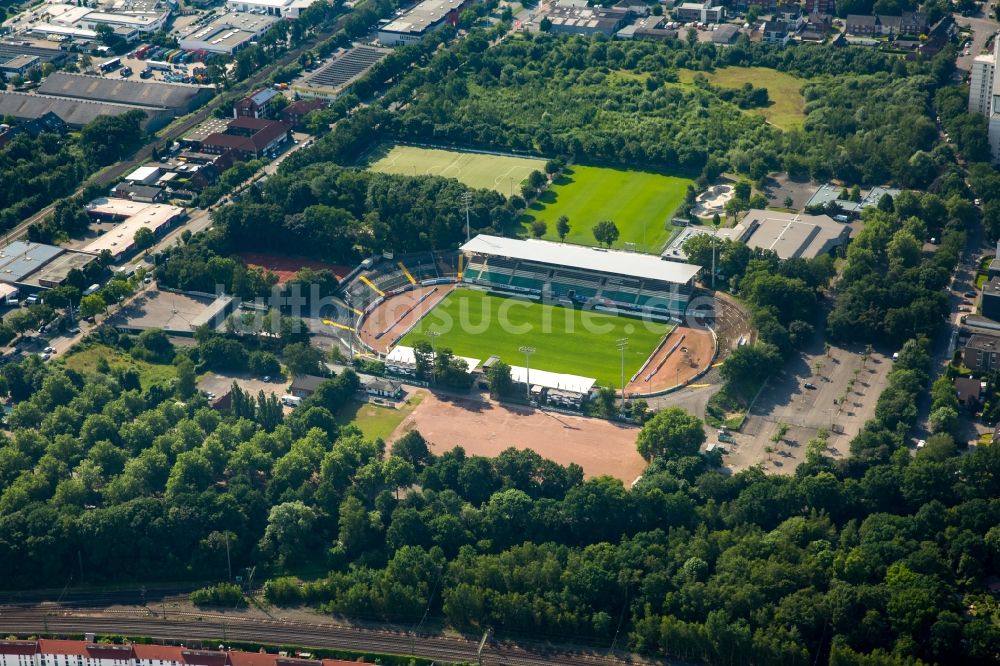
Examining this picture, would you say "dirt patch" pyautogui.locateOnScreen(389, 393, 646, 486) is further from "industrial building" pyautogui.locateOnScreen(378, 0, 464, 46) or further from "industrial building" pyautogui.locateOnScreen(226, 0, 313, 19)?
"industrial building" pyautogui.locateOnScreen(226, 0, 313, 19)

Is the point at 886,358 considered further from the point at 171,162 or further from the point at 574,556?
the point at 171,162

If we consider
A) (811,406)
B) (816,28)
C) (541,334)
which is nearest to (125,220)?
(541,334)

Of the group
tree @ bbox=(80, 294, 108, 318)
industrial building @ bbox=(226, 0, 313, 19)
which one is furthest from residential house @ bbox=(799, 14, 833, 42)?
tree @ bbox=(80, 294, 108, 318)

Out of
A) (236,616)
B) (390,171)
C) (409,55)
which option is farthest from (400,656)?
(409,55)

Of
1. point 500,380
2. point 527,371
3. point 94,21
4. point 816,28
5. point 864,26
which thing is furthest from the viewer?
point 94,21

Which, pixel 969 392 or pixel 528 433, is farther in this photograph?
pixel 528 433

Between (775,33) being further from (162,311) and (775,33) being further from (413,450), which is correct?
(413,450)
